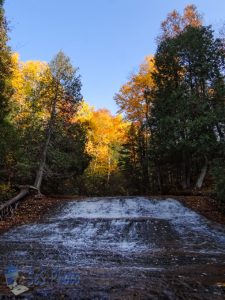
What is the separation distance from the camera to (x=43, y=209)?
15.9 metres

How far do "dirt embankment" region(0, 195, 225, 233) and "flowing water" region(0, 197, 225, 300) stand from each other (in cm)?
61

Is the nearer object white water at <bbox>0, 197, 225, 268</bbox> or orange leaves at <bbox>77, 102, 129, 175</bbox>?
white water at <bbox>0, 197, 225, 268</bbox>

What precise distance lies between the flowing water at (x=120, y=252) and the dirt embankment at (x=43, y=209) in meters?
0.61

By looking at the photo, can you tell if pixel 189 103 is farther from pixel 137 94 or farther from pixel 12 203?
pixel 12 203

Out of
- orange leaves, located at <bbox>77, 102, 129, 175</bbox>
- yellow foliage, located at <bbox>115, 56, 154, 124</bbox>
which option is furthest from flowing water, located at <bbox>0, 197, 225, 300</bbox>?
orange leaves, located at <bbox>77, 102, 129, 175</bbox>

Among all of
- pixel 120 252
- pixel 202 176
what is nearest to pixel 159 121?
pixel 202 176

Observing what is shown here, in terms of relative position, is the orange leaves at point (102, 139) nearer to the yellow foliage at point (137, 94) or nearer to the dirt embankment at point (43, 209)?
the yellow foliage at point (137, 94)

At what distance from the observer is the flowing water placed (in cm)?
510

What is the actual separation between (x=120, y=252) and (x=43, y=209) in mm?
8224

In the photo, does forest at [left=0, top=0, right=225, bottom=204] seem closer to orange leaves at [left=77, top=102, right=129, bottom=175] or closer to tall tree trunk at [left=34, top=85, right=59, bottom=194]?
tall tree trunk at [left=34, top=85, right=59, bottom=194]

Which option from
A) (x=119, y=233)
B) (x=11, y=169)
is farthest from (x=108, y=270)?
(x=11, y=169)

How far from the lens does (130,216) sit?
13.4 metres

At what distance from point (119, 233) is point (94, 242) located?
124 centimetres

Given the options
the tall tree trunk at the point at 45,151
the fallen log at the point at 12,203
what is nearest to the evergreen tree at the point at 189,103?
the tall tree trunk at the point at 45,151
